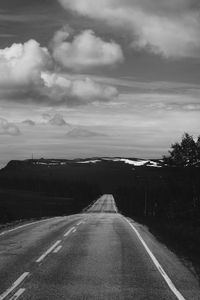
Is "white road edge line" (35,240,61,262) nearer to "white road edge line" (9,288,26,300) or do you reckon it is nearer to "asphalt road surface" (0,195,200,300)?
"asphalt road surface" (0,195,200,300)

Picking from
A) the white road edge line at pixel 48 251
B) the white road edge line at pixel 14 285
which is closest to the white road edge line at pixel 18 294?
the white road edge line at pixel 14 285

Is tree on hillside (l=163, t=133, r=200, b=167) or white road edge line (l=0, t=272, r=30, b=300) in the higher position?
tree on hillside (l=163, t=133, r=200, b=167)

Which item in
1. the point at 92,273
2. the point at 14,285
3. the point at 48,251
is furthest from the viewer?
the point at 48,251

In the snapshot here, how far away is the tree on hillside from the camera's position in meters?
80.6

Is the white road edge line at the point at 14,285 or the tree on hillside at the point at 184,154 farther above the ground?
the tree on hillside at the point at 184,154

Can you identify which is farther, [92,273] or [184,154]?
[184,154]

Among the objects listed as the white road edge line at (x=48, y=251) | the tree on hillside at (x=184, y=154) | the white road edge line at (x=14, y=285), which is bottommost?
the white road edge line at (x=48, y=251)

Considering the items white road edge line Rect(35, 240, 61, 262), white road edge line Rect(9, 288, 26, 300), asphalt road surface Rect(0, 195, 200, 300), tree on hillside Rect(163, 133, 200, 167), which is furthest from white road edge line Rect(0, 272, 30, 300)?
tree on hillside Rect(163, 133, 200, 167)

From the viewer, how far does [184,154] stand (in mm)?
81312

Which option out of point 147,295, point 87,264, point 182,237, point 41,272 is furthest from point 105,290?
point 182,237

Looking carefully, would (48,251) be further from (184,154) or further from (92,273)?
(184,154)

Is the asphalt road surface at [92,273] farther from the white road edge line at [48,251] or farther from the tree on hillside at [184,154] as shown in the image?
the tree on hillside at [184,154]

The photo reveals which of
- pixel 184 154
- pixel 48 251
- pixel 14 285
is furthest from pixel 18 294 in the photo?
pixel 184 154

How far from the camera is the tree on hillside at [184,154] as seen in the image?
3172 inches
